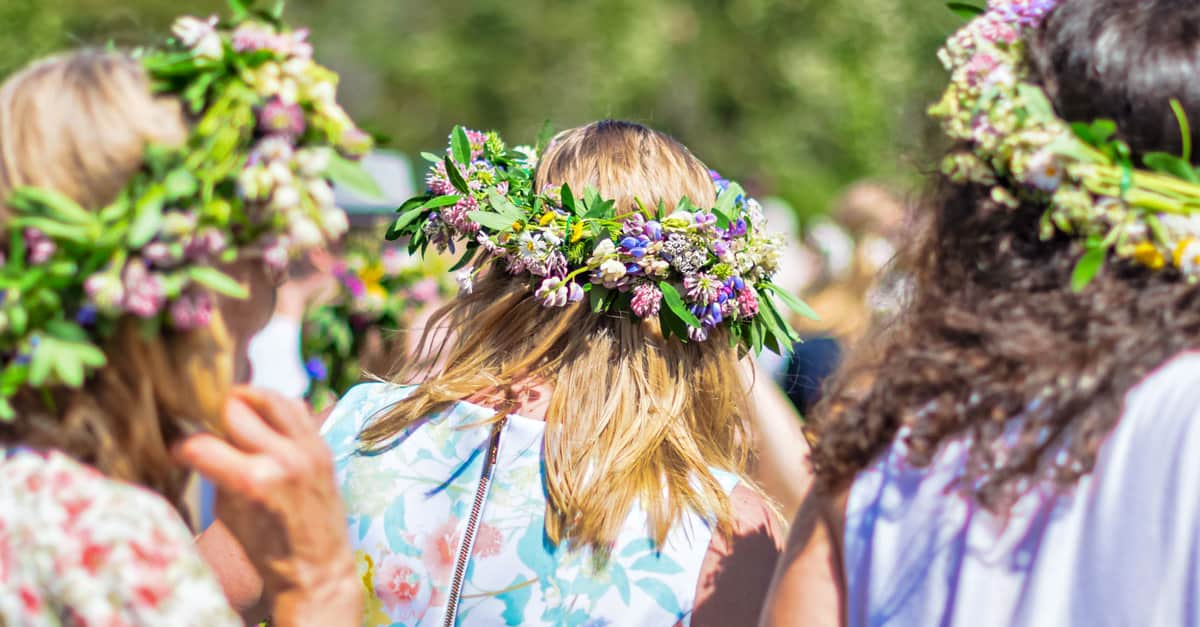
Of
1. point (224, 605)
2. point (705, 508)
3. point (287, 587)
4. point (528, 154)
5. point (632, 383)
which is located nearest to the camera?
point (224, 605)

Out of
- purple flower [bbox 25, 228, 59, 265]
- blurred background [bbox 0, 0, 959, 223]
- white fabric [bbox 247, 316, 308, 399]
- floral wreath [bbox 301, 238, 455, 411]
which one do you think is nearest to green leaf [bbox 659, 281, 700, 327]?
purple flower [bbox 25, 228, 59, 265]

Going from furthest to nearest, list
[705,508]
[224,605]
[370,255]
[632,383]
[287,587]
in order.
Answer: [370,255]
[632,383]
[705,508]
[287,587]
[224,605]

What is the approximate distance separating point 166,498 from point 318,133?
0.55 metres

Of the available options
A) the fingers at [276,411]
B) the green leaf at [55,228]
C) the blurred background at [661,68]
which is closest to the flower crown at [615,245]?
the fingers at [276,411]

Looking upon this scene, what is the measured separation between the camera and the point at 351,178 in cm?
158

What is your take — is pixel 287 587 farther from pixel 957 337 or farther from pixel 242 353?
pixel 957 337

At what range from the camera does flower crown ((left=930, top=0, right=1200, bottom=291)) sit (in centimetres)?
149

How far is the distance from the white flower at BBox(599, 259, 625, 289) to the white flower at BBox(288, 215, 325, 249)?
889mm

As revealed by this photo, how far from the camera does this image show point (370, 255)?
5000mm

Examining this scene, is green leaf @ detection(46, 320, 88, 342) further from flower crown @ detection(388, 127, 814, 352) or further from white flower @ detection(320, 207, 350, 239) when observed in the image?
flower crown @ detection(388, 127, 814, 352)

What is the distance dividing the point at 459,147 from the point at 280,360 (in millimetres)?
2298

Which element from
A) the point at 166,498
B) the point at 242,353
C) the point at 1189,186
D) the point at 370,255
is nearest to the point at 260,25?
the point at 242,353

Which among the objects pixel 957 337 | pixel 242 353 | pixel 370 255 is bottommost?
pixel 370 255

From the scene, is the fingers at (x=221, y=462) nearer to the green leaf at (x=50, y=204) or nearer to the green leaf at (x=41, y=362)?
the green leaf at (x=41, y=362)
